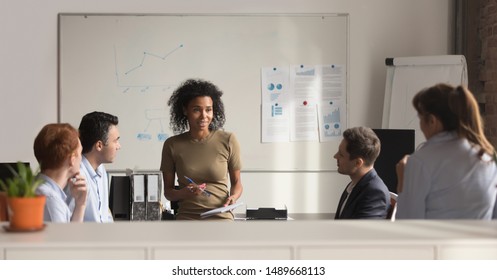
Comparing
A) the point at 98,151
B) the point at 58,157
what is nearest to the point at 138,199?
the point at 98,151

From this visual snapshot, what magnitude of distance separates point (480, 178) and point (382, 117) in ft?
13.5

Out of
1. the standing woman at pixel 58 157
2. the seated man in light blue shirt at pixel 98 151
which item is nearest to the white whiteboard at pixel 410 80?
the seated man in light blue shirt at pixel 98 151

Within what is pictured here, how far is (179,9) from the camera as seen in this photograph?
6.25 metres

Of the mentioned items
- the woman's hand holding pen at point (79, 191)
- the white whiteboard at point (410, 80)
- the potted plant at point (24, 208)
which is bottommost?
the woman's hand holding pen at point (79, 191)

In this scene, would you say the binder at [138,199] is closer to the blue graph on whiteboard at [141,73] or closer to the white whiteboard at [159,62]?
the white whiteboard at [159,62]

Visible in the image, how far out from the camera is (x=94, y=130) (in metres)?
3.49

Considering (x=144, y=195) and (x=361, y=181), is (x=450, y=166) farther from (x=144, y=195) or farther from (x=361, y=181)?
(x=144, y=195)

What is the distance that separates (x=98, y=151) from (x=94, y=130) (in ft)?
0.37

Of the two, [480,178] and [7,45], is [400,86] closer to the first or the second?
[7,45]

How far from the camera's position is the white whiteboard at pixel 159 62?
20.5 feet

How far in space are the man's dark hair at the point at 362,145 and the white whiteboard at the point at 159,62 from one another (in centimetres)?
301
